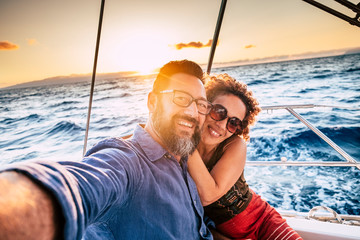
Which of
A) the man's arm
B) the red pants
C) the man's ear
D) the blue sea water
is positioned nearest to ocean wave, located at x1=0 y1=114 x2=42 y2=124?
the blue sea water

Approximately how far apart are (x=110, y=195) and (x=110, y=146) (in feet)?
1.04

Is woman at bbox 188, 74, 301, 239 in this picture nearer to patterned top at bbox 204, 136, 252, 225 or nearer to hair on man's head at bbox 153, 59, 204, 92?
patterned top at bbox 204, 136, 252, 225

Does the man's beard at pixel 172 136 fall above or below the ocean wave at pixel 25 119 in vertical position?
above

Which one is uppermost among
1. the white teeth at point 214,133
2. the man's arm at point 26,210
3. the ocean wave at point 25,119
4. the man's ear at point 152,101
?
the man's ear at point 152,101

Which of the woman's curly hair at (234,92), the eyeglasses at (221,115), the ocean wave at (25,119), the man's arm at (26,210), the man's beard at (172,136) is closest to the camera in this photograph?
the man's arm at (26,210)

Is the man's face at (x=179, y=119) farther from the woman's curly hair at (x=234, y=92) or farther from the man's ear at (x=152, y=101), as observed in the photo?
the woman's curly hair at (x=234, y=92)

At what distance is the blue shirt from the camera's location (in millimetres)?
386

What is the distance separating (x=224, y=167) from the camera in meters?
1.39

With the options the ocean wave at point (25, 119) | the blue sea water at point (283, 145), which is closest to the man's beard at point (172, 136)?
the blue sea water at point (283, 145)

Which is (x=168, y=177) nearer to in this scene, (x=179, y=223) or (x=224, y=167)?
(x=179, y=223)

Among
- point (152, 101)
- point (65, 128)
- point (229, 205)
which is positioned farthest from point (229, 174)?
point (65, 128)

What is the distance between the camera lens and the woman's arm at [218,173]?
4.04 ft

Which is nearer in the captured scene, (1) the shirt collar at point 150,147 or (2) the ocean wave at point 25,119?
(1) the shirt collar at point 150,147

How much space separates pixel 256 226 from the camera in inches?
59.5
